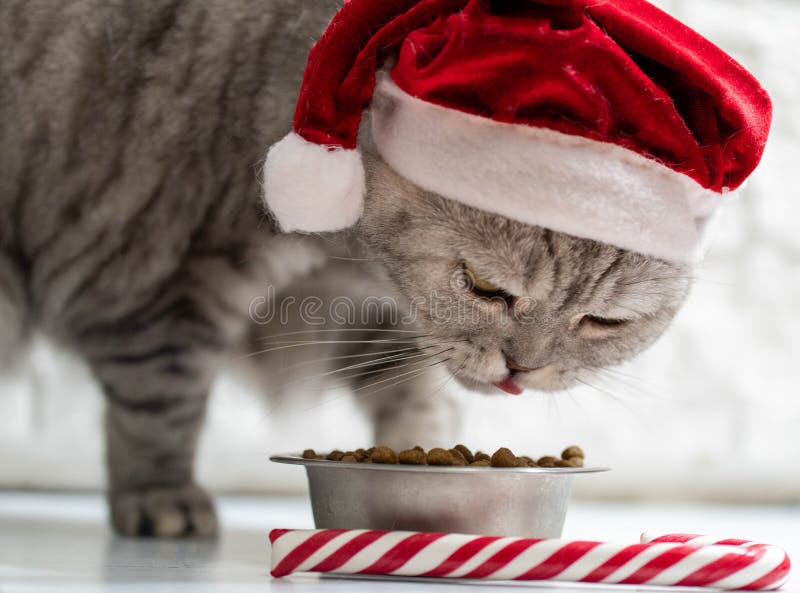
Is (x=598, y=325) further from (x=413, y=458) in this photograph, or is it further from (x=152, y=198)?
(x=152, y=198)

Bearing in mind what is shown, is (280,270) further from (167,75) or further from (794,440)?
(794,440)

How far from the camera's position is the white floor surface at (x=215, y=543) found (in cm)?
86

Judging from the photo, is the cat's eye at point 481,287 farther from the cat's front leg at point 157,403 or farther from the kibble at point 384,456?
the cat's front leg at point 157,403

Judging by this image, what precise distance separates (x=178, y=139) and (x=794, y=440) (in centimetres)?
126

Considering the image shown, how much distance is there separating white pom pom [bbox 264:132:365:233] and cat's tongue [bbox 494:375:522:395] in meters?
0.25

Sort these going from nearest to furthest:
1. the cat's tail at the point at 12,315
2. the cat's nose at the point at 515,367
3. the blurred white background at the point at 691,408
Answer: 1. the cat's nose at the point at 515,367
2. the cat's tail at the point at 12,315
3. the blurred white background at the point at 691,408

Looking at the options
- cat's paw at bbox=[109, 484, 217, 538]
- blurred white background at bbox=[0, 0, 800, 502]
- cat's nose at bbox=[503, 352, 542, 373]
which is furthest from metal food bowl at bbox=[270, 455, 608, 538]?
blurred white background at bbox=[0, 0, 800, 502]

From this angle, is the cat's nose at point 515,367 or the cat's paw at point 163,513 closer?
the cat's nose at point 515,367

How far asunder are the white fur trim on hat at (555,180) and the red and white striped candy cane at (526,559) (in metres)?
0.30

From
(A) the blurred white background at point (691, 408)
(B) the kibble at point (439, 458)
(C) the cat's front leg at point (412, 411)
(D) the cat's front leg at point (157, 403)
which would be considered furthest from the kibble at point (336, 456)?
(A) the blurred white background at point (691, 408)

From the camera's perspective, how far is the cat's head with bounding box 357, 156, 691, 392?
102 centimetres

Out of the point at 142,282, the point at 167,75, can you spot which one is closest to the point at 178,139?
the point at 167,75

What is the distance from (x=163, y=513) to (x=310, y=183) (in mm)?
525

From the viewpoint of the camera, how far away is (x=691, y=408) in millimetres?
1901
